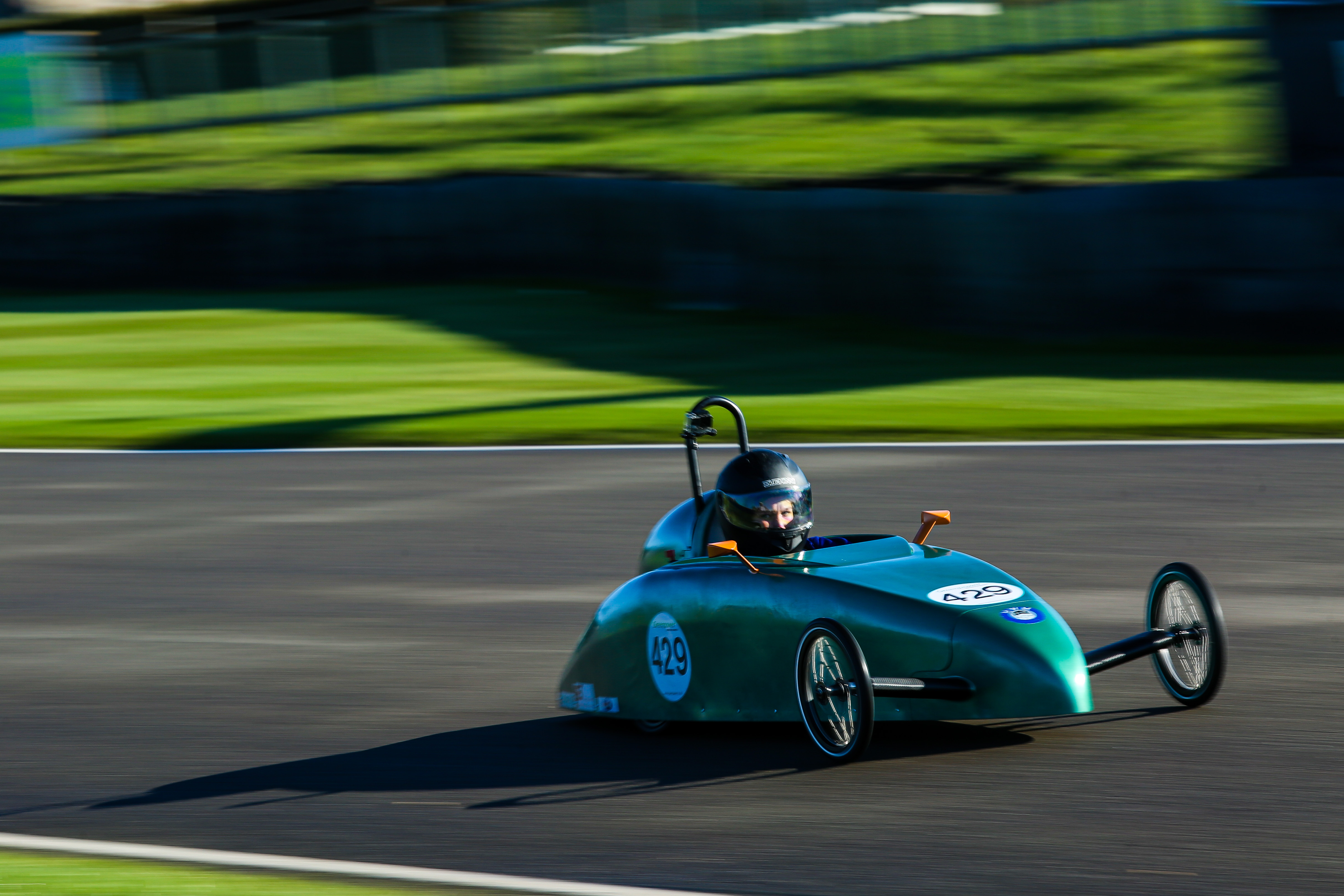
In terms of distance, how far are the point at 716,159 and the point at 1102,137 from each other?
6550 millimetres

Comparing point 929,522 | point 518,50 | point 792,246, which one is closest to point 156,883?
point 929,522

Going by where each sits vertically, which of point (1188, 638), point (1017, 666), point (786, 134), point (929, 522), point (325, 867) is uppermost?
point (786, 134)

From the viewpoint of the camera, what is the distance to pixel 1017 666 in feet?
19.6

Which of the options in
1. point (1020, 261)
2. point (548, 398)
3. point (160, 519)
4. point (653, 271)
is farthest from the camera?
point (653, 271)

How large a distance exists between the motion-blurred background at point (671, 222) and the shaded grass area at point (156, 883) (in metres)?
10.6

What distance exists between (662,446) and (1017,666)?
9.25 m

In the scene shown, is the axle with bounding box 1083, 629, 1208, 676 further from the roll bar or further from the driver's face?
the roll bar

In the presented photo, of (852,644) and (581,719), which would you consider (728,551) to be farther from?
(581,719)

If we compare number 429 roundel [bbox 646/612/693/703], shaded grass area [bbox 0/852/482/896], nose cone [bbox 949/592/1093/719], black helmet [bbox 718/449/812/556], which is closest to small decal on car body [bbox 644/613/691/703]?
number 429 roundel [bbox 646/612/693/703]

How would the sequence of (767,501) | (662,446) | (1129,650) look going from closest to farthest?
1. (1129,650)
2. (767,501)
3. (662,446)

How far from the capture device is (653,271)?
2417 cm

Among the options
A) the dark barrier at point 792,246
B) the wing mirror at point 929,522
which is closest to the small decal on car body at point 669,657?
the wing mirror at point 929,522

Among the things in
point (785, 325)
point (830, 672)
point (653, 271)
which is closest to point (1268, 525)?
point (830, 672)

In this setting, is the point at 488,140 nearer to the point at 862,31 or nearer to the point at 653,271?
the point at 862,31
